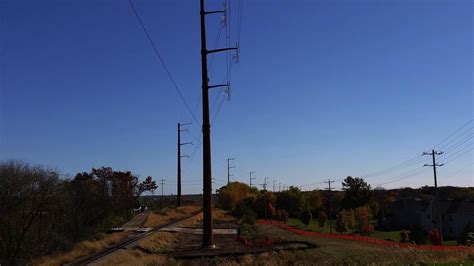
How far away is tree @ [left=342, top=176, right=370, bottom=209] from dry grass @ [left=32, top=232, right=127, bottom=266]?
98.3 m

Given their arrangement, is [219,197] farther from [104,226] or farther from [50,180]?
[50,180]

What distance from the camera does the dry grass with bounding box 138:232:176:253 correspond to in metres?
30.8

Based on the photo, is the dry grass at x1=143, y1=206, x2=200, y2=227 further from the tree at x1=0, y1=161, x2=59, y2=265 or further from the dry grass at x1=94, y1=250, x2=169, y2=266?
the dry grass at x1=94, y1=250, x2=169, y2=266

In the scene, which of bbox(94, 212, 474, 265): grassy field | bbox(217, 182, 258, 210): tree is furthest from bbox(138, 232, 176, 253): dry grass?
bbox(217, 182, 258, 210): tree

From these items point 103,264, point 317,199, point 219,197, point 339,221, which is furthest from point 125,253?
point 317,199

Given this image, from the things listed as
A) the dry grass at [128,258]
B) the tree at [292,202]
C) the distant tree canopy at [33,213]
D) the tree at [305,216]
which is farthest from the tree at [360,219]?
the dry grass at [128,258]

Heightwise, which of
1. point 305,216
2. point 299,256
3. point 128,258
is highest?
point 305,216

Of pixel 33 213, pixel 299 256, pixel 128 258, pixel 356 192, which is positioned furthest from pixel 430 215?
pixel 299 256

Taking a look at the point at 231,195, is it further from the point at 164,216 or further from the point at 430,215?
the point at 164,216

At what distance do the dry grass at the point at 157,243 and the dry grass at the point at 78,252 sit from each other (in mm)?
2530

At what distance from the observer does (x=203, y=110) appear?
29438 millimetres

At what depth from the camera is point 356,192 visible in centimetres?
13088

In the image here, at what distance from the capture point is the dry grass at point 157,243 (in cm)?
3080

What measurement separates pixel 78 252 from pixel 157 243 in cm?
539
